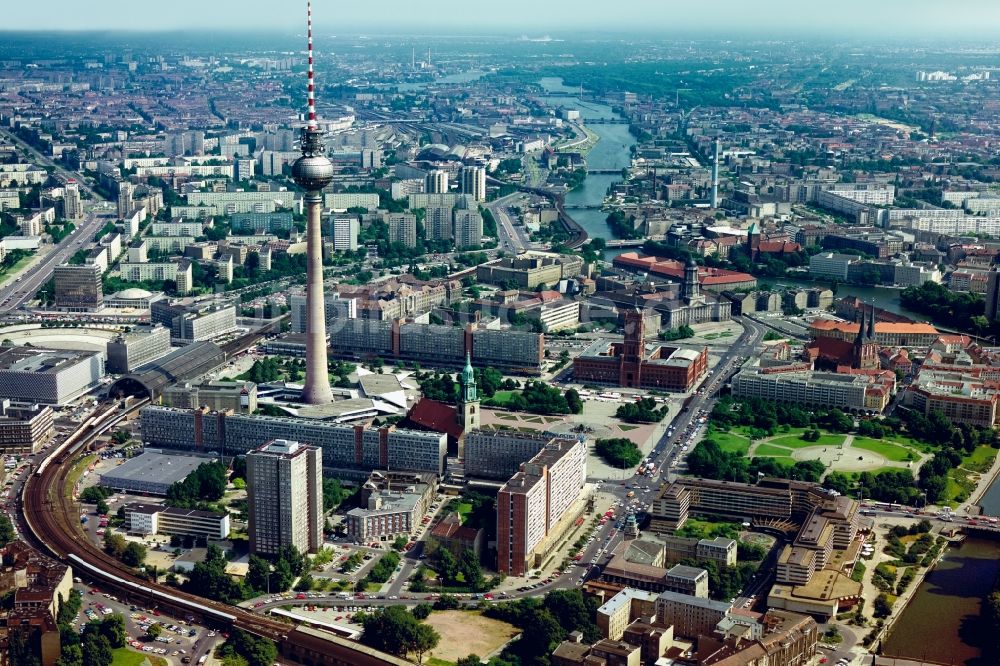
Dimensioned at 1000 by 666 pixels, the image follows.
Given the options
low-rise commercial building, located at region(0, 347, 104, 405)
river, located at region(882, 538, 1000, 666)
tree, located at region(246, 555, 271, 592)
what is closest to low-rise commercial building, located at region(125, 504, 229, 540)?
tree, located at region(246, 555, 271, 592)

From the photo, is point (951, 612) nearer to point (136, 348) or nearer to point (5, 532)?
point (5, 532)

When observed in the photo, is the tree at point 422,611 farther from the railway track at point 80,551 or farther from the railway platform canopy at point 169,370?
the railway platform canopy at point 169,370

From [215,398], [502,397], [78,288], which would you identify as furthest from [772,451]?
[78,288]

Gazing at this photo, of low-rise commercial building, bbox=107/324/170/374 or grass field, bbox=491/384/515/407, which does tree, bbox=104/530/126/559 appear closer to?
grass field, bbox=491/384/515/407

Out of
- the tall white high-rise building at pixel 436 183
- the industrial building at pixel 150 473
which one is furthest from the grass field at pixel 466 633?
the tall white high-rise building at pixel 436 183

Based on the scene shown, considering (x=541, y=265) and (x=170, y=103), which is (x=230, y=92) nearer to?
(x=170, y=103)
